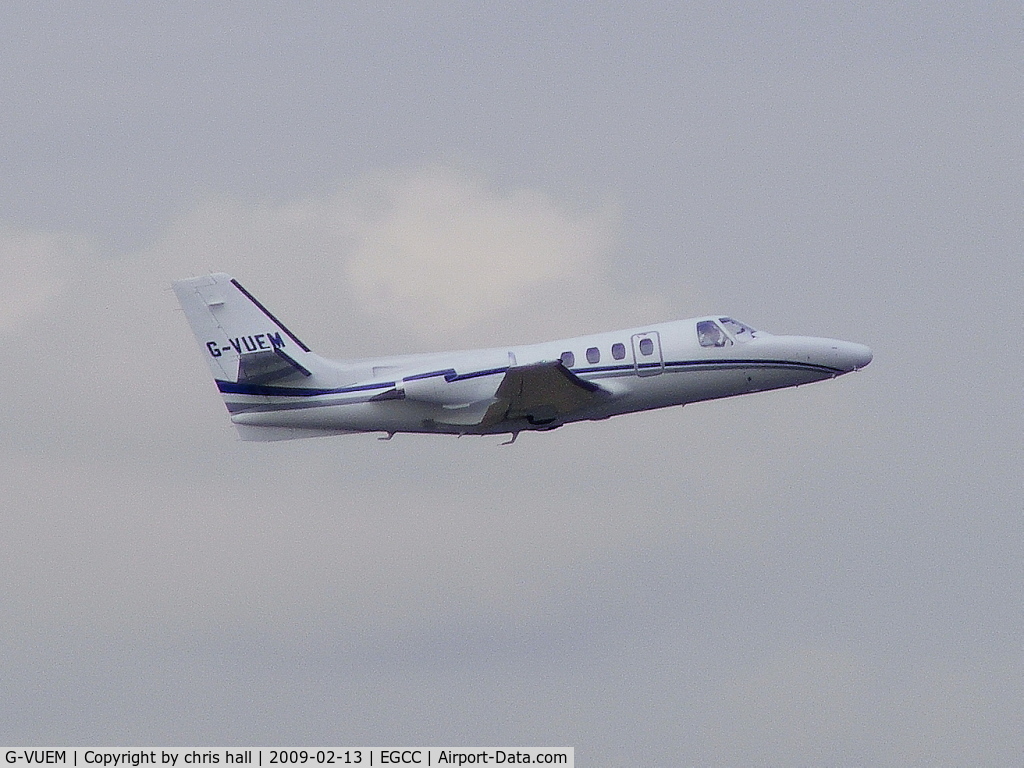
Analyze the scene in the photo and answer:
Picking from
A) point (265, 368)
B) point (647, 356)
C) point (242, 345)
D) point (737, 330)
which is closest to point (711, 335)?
point (737, 330)

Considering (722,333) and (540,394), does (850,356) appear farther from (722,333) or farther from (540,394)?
(540,394)

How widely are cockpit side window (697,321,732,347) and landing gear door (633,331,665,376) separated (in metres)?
1.23

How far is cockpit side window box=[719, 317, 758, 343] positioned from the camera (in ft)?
162

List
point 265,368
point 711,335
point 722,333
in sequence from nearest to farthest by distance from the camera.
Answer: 1. point 265,368
2. point 711,335
3. point 722,333

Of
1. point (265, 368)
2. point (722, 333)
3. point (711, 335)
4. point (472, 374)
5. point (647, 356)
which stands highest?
point (722, 333)

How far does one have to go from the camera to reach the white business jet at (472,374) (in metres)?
47.6

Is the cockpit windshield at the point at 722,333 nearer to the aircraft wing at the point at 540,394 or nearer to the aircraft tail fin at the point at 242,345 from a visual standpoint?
the aircraft wing at the point at 540,394

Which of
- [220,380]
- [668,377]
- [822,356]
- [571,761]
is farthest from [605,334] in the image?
[571,761]

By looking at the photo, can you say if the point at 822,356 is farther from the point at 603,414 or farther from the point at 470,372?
the point at 470,372

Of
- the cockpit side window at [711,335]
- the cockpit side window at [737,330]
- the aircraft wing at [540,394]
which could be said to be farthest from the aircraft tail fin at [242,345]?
the cockpit side window at [737,330]

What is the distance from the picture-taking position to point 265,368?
4872 centimetres

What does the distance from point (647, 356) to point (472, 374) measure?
4504 mm

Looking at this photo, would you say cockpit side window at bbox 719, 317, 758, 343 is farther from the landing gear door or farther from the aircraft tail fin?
the aircraft tail fin

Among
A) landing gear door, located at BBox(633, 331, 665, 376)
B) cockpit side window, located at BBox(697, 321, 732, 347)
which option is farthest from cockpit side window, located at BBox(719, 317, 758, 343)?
landing gear door, located at BBox(633, 331, 665, 376)
